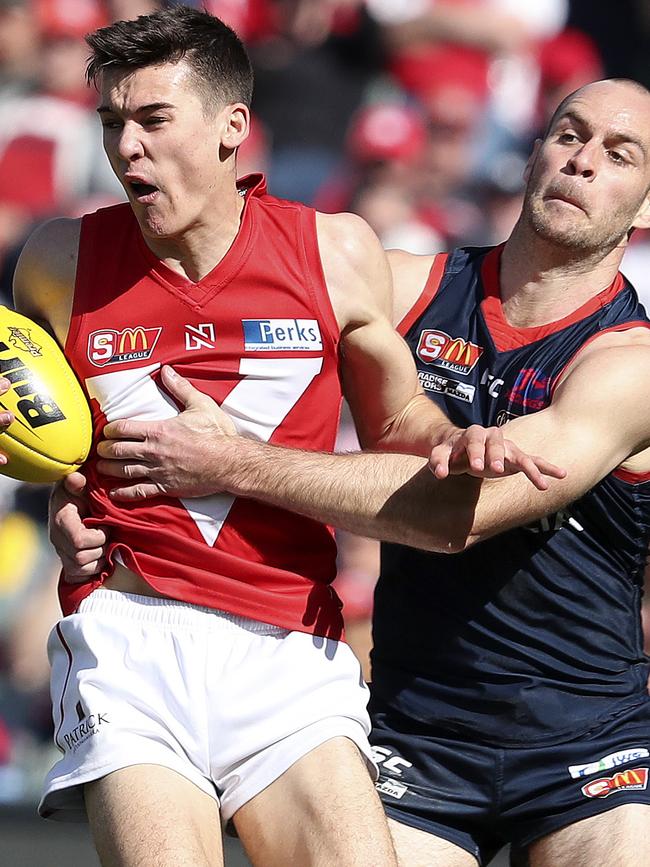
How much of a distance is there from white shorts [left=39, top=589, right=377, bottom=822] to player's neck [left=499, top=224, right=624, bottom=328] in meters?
1.26

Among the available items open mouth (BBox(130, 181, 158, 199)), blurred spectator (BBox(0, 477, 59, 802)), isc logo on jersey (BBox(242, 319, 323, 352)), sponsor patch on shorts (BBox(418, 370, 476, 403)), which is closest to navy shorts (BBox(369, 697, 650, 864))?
sponsor patch on shorts (BBox(418, 370, 476, 403))

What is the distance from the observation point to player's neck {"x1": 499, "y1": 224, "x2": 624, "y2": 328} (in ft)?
12.7

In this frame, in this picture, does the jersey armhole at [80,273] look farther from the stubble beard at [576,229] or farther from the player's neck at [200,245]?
the stubble beard at [576,229]

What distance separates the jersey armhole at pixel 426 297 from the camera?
3980 mm

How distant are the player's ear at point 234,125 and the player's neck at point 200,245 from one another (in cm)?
11

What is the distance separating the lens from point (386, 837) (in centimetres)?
296

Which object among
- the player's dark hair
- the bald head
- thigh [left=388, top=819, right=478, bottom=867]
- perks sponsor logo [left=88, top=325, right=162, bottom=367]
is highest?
the player's dark hair

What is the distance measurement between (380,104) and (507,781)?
4.70 m

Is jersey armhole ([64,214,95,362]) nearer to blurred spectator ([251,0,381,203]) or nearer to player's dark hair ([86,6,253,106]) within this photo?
player's dark hair ([86,6,253,106])

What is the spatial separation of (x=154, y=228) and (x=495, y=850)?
202cm

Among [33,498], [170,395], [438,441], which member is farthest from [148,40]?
[33,498]

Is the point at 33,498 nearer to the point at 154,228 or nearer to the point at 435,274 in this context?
the point at 435,274

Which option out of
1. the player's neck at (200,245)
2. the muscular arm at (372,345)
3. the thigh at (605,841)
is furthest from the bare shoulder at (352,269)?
the thigh at (605,841)

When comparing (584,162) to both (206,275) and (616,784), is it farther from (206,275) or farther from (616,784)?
(616,784)
